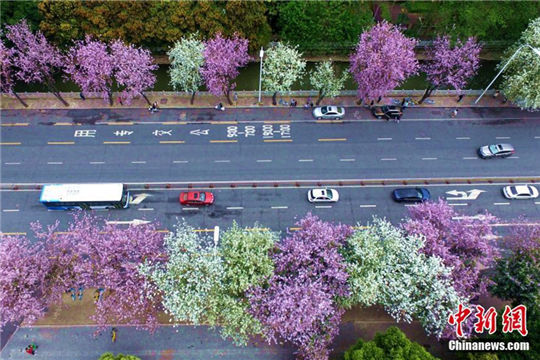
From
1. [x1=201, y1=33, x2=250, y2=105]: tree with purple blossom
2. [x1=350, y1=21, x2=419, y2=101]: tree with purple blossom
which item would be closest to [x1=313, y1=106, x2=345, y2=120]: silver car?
[x1=350, y1=21, x2=419, y2=101]: tree with purple blossom

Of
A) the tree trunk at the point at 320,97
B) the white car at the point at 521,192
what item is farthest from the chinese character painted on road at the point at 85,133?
the white car at the point at 521,192

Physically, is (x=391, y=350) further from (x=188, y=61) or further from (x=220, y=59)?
(x=188, y=61)

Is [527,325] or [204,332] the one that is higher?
[527,325]

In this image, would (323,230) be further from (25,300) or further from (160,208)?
(25,300)

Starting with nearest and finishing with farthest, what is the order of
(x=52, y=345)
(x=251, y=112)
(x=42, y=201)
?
1. (x=52, y=345)
2. (x=42, y=201)
3. (x=251, y=112)

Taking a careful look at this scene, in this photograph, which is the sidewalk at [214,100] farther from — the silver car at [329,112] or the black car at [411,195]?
the black car at [411,195]

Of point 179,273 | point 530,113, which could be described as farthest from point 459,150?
point 179,273
